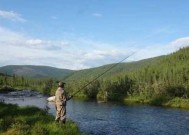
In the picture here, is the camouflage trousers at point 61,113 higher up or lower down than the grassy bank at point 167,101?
higher up

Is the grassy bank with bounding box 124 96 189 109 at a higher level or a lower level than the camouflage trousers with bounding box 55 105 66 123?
lower

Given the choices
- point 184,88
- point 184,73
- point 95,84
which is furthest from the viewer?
point 184,73

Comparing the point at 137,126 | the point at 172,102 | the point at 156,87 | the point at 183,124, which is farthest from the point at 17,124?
the point at 156,87

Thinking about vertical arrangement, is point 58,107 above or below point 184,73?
below

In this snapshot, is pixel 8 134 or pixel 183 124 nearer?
pixel 8 134

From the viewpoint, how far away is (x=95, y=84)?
151125 millimetres

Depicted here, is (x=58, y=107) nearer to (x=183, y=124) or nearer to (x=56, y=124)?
(x=56, y=124)

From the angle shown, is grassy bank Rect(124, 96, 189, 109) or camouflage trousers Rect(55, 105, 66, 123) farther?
grassy bank Rect(124, 96, 189, 109)

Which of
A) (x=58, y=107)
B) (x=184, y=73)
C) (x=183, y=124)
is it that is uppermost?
(x=184, y=73)

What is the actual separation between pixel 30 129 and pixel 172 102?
313 feet

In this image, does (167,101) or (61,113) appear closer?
(61,113)

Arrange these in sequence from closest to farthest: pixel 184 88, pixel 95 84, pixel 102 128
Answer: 1. pixel 102 128
2. pixel 184 88
3. pixel 95 84

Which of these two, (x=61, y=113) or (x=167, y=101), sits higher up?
(x=61, y=113)

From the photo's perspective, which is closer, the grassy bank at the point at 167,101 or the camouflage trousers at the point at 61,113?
the camouflage trousers at the point at 61,113
